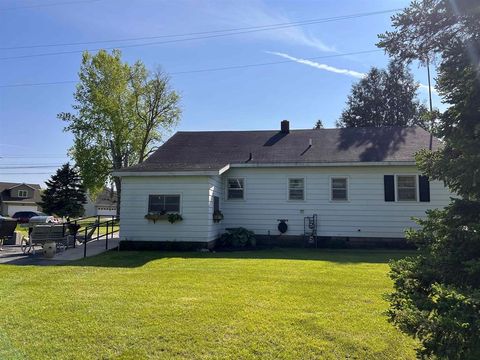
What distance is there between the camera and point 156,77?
121ft

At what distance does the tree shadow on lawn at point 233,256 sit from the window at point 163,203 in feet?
5.01

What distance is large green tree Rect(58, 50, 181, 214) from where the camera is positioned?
33469 mm

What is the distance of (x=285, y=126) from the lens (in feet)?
61.4

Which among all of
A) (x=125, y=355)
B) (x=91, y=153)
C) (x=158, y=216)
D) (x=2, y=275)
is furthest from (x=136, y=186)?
(x=91, y=153)

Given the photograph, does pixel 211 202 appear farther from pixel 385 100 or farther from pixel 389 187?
pixel 385 100

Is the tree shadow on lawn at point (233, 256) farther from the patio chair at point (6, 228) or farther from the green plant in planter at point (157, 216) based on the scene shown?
the patio chair at point (6, 228)

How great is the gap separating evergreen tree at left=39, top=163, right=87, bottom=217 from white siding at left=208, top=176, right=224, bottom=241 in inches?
1180

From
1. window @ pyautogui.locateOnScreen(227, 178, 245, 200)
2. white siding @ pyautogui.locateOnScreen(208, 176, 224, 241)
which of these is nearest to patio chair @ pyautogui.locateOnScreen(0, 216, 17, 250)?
white siding @ pyautogui.locateOnScreen(208, 176, 224, 241)

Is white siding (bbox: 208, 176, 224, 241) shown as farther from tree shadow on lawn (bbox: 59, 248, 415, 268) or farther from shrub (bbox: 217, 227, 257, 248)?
tree shadow on lawn (bbox: 59, 248, 415, 268)

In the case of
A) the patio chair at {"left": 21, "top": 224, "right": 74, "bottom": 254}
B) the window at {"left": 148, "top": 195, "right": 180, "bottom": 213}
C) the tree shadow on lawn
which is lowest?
the tree shadow on lawn

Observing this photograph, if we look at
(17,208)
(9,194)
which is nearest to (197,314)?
(17,208)

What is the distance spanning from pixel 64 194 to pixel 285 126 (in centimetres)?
3102

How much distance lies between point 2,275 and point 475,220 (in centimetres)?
896

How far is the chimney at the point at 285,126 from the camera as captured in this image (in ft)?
61.2
